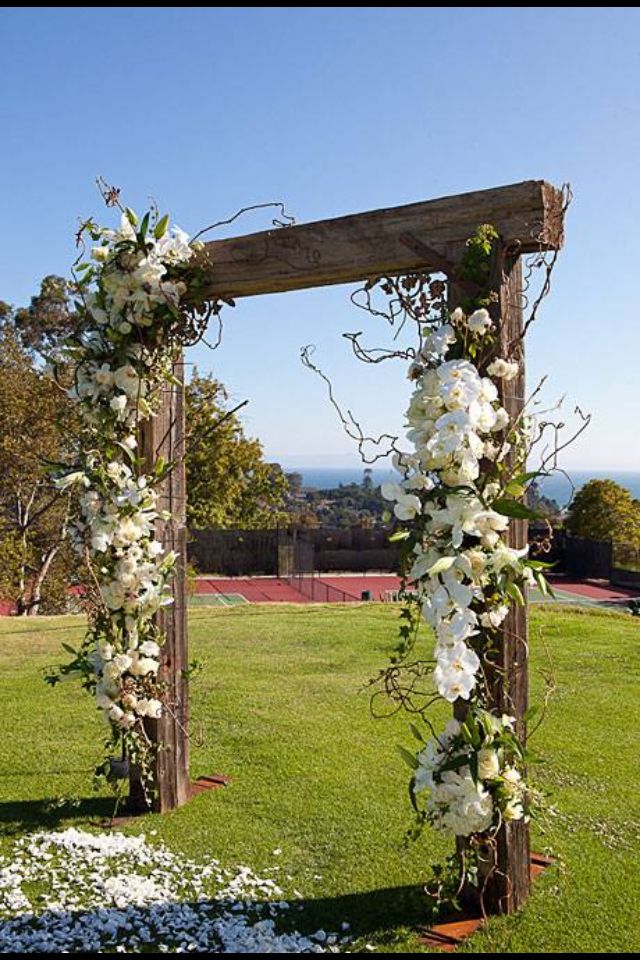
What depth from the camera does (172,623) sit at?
13.0 feet

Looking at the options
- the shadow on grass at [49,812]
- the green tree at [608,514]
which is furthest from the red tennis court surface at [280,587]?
the shadow on grass at [49,812]

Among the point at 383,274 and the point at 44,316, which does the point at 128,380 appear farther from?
the point at 44,316

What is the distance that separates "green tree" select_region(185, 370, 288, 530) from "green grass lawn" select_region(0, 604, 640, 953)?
15180 mm

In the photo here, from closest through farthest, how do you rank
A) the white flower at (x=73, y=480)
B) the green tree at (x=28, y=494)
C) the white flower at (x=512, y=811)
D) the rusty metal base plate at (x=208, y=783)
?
the white flower at (x=512, y=811) → the white flower at (x=73, y=480) → the rusty metal base plate at (x=208, y=783) → the green tree at (x=28, y=494)

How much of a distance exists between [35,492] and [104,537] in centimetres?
1431

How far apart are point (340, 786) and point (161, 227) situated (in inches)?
103

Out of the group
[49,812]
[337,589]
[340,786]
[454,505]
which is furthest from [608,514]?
[454,505]

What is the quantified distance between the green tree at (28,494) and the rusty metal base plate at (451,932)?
1137cm

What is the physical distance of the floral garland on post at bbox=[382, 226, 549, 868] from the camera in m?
2.58

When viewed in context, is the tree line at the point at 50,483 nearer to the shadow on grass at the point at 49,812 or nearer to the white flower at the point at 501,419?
the white flower at the point at 501,419

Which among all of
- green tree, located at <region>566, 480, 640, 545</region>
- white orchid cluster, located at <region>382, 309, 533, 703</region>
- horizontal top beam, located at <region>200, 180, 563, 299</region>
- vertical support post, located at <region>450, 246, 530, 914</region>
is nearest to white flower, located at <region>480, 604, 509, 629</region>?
white orchid cluster, located at <region>382, 309, 533, 703</region>

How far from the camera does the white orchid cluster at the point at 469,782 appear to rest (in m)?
2.64

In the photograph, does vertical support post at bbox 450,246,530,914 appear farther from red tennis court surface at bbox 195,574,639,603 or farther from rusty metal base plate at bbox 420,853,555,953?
red tennis court surface at bbox 195,574,639,603

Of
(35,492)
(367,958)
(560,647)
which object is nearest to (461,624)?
(367,958)
